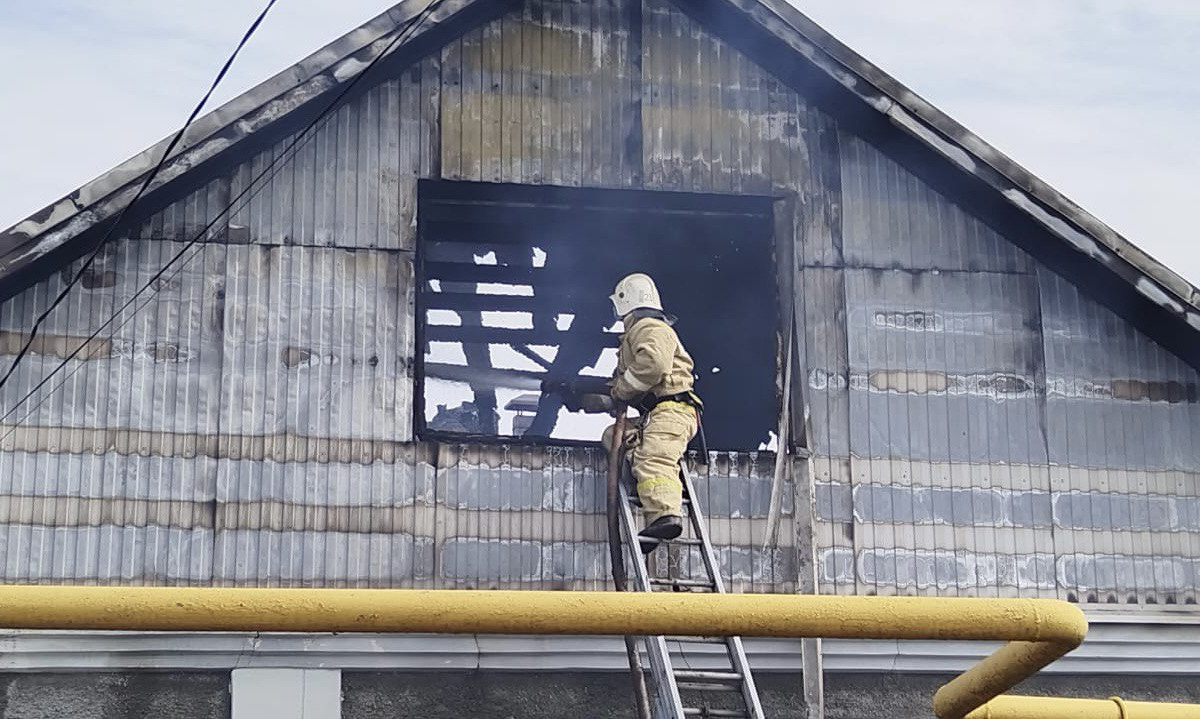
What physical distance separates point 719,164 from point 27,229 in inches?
163

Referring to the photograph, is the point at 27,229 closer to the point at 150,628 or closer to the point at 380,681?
the point at 380,681

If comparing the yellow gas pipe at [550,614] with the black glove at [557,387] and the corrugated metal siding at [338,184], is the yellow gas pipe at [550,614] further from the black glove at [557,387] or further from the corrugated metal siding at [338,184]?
the black glove at [557,387]

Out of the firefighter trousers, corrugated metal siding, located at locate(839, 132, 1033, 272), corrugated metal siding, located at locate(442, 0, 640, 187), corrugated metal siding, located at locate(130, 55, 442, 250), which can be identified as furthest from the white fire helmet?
corrugated metal siding, located at locate(839, 132, 1033, 272)

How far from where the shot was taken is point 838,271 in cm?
1016

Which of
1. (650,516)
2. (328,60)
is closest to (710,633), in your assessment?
(650,516)

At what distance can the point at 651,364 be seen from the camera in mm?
9102

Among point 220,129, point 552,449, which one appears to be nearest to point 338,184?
point 220,129

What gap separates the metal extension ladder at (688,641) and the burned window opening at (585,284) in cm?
103

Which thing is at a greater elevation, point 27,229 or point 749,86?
point 749,86

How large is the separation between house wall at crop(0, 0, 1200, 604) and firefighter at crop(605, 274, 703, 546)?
563mm

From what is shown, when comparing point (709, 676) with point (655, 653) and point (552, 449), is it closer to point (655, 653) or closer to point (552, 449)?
point (655, 653)

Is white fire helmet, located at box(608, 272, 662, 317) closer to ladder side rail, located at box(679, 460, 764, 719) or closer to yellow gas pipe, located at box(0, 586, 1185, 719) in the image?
ladder side rail, located at box(679, 460, 764, 719)

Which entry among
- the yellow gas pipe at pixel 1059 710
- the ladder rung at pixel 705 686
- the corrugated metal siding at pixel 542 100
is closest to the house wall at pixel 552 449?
the corrugated metal siding at pixel 542 100

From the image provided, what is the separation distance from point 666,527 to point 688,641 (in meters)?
1.00
